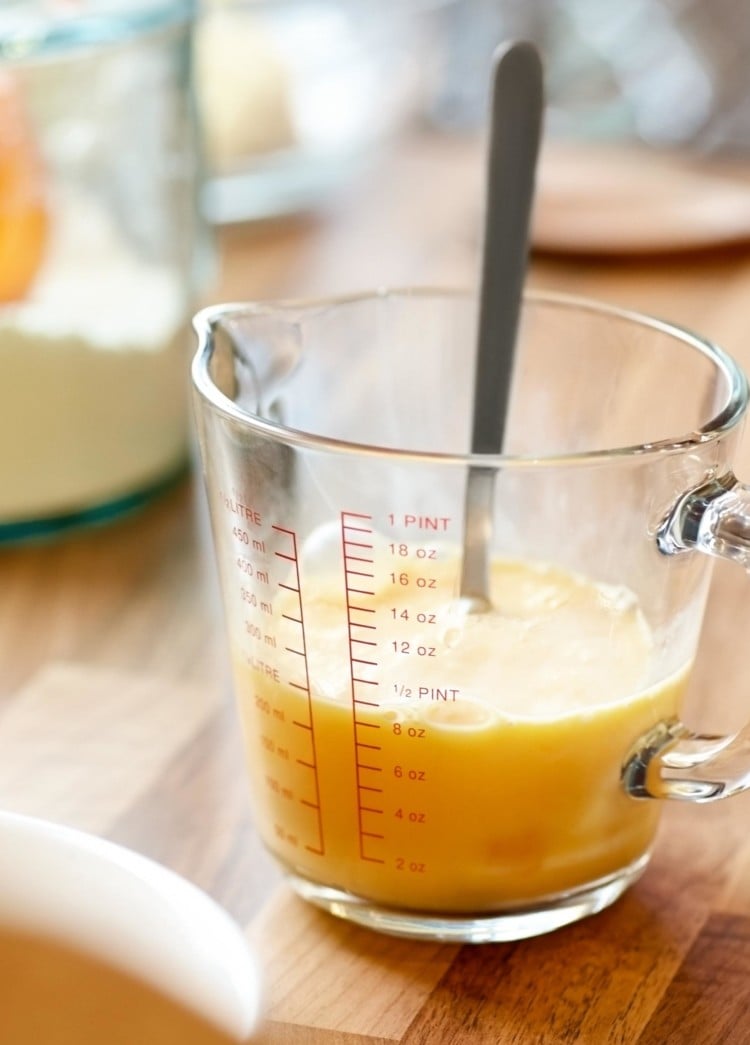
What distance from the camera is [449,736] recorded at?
1.65 feet

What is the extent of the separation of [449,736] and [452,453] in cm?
10

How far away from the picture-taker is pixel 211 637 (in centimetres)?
76

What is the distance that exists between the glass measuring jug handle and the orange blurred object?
427 millimetres

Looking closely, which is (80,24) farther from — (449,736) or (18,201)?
(449,736)

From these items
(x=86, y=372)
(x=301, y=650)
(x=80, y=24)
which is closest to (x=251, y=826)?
(x=301, y=650)

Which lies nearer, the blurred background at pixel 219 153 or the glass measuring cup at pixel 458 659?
the glass measuring cup at pixel 458 659

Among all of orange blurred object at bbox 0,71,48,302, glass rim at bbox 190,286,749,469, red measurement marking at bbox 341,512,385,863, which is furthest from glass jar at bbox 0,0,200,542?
red measurement marking at bbox 341,512,385,863

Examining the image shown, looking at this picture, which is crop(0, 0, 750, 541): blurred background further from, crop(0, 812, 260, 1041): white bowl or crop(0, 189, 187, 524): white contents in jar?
crop(0, 812, 260, 1041): white bowl

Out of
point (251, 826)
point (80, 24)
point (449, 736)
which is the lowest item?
point (251, 826)

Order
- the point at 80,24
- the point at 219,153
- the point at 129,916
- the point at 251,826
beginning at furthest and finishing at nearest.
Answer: the point at 219,153
the point at 80,24
the point at 251,826
the point at 129,916

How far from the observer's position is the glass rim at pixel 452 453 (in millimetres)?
464

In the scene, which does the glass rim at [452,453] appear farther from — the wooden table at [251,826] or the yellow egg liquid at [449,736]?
the wooden table at [251,826]

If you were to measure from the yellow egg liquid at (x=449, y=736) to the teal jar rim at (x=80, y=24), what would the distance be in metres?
0.37

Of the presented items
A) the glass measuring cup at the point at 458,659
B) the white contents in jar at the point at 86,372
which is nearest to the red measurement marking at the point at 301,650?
the glass measuring cup at the point at 458,659
